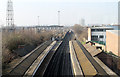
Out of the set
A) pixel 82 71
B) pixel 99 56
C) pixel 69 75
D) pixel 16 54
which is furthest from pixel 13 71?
pixel 99 56

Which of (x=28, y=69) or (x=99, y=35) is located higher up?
(x=99, y=35)

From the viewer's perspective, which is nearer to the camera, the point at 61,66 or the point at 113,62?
the point at 61,66

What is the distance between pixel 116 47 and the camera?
1942cm

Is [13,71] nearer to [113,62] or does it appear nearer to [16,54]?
[16,54]

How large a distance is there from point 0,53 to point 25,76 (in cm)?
297

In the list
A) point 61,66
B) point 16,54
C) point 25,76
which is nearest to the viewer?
point 25,76

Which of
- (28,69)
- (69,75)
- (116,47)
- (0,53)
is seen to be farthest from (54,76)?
(116,47)

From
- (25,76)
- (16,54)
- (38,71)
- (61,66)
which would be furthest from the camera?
(16,54)

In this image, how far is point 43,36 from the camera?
3888 cm

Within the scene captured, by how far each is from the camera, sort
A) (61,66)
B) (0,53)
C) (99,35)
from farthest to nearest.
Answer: (99,35) < (61,66) < (0,53)

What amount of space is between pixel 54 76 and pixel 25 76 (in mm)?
2619

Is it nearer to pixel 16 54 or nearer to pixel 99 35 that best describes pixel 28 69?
pixel 16 54

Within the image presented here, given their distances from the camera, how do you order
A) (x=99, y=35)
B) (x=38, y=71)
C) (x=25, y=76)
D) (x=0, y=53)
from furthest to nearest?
(x=99, y=35), (x=38, y=71), (x=0, y=53), (x=25, y=76)

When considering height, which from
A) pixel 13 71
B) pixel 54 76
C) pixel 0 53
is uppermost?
pixel 0 53
